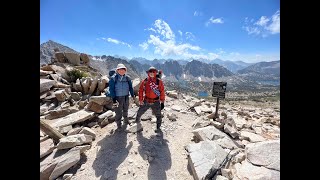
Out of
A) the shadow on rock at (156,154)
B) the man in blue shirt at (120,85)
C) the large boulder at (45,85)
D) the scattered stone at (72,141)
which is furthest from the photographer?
the large boulder at (45,85)

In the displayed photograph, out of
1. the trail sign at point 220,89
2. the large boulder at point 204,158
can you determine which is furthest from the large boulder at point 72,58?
the large boulder at point 204,158

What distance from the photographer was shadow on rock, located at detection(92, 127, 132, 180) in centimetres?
614

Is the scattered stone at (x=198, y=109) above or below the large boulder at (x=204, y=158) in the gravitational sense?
above

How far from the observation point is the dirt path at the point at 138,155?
20.1 feet

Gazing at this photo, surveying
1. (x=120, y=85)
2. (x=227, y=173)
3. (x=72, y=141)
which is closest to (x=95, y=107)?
(x=120, y=85)

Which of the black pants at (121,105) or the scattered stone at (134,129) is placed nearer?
the black pants at (121,105)

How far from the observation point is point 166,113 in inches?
452

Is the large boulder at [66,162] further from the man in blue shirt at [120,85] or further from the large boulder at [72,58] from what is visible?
the large boulder at [72,58]

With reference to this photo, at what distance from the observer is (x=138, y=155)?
277 inches

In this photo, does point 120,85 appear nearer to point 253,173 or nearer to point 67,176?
point 67,176
